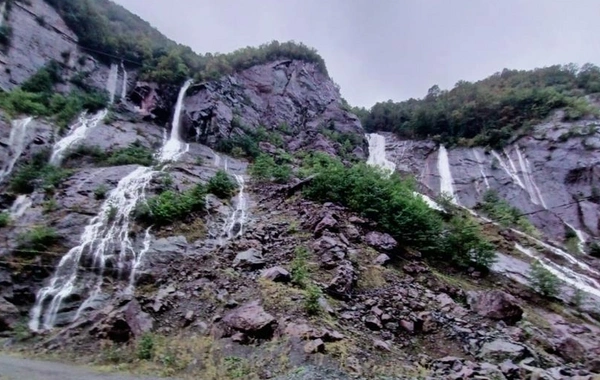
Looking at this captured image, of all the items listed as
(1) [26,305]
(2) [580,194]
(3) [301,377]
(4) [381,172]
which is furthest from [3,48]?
(2) [580,194]

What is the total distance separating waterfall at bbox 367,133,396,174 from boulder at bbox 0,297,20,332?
28451 millimetres

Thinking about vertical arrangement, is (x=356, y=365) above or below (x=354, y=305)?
below

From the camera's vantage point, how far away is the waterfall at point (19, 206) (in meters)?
15.3

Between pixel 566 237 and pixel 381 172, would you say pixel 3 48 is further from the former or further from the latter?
pixel 566 237

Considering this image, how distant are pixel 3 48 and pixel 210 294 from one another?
2568 cm

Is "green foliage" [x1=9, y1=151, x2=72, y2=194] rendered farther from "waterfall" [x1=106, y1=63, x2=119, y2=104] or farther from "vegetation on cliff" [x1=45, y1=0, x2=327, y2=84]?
"vegetation on cliff" [x1=45, y1=0, x2=327, y2=84]

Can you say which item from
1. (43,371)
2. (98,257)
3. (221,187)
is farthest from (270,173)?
(43,371)

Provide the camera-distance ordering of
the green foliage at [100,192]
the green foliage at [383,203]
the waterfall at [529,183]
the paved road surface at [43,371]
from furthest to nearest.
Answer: the waterfall at [529,183] → the green foliage at [100,192] → the green foliage at [383,203] → the paved road surface at [43,371]

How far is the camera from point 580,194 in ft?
87.8

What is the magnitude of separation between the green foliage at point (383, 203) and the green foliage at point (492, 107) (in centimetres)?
2120

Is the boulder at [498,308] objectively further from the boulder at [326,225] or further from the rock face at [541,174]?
the rock face at [541,174]

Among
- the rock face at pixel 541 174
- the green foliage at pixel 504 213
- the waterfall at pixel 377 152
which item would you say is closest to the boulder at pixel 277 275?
the green foliage at pixel 504 213

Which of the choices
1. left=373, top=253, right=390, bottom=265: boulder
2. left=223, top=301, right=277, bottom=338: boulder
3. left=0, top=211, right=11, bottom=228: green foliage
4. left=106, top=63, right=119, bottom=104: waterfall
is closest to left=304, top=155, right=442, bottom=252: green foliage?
left=373, top=253, right=390, bottom=265: boulder

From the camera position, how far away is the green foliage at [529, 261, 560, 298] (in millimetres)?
14438
